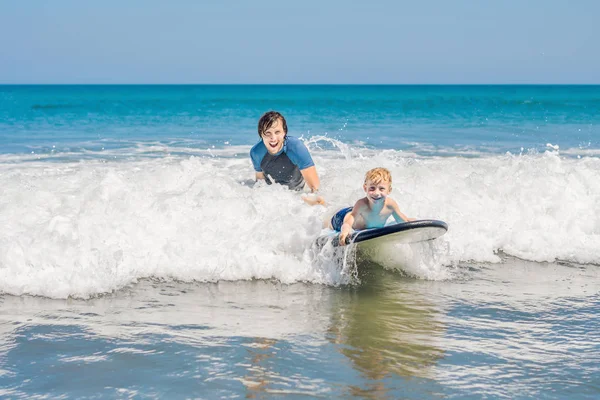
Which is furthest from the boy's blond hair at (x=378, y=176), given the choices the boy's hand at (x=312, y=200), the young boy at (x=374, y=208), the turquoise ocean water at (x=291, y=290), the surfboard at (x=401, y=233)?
the boy's hand at (x=312, y=200)

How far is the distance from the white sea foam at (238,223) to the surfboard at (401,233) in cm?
32

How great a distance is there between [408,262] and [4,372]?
3.86 meters

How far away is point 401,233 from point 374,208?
1.15ft

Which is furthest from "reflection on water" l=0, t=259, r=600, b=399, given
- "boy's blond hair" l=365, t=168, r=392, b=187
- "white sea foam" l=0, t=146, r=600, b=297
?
"boy's blond hair" l=365, t=168, r=392, b=187

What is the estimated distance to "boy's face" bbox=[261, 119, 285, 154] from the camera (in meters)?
7.21

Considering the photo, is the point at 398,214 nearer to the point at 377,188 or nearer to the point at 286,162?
the point at 377,188

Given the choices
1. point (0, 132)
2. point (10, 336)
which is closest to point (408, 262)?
point (10, 336)

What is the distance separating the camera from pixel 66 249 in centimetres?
643

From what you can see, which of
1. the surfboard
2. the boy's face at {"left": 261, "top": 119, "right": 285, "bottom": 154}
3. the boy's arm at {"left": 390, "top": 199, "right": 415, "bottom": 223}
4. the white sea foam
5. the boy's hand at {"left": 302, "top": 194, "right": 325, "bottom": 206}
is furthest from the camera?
the boy's hand at {"left": 302, "top": 194, "right": 325, "bottom": 206}

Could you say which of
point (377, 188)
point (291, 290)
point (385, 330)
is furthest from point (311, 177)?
point (385, 330)

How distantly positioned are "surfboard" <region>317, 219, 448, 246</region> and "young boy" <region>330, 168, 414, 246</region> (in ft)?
0.38

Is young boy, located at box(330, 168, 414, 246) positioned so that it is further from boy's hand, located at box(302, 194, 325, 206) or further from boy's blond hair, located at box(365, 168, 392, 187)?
boy's hand, located at box(302, 194, 325, 206)

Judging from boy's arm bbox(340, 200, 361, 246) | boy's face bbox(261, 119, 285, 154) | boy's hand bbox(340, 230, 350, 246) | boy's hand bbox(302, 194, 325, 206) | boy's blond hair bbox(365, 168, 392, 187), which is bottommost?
boy's hand bbox(340, 230, 350, 246)

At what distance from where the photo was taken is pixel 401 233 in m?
6.08
